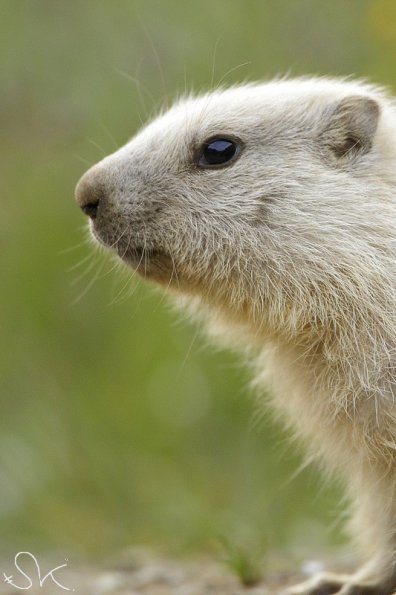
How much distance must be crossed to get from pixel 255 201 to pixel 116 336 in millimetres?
3231

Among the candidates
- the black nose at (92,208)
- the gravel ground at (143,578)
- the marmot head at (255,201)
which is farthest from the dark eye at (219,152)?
the gravel ground at (143,578)

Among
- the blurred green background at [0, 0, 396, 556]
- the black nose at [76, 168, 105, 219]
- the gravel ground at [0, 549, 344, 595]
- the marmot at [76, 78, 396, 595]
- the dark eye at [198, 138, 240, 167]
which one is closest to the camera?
the marmot at [76, 78, 396, 595]

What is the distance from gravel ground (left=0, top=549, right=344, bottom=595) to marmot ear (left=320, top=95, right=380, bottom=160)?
6.89ft

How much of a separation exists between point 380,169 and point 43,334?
360 centimetres

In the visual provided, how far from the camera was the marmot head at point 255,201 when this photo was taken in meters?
4.41

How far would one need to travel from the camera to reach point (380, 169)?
4617 mm

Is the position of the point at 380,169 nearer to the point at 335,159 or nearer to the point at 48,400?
the point at 335,159

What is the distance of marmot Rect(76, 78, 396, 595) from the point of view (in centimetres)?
432

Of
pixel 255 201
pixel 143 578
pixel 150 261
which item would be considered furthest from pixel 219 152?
pixel 143 578

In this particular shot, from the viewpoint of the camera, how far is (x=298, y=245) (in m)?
4.42

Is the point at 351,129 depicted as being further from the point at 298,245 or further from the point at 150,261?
the point at 150,261
